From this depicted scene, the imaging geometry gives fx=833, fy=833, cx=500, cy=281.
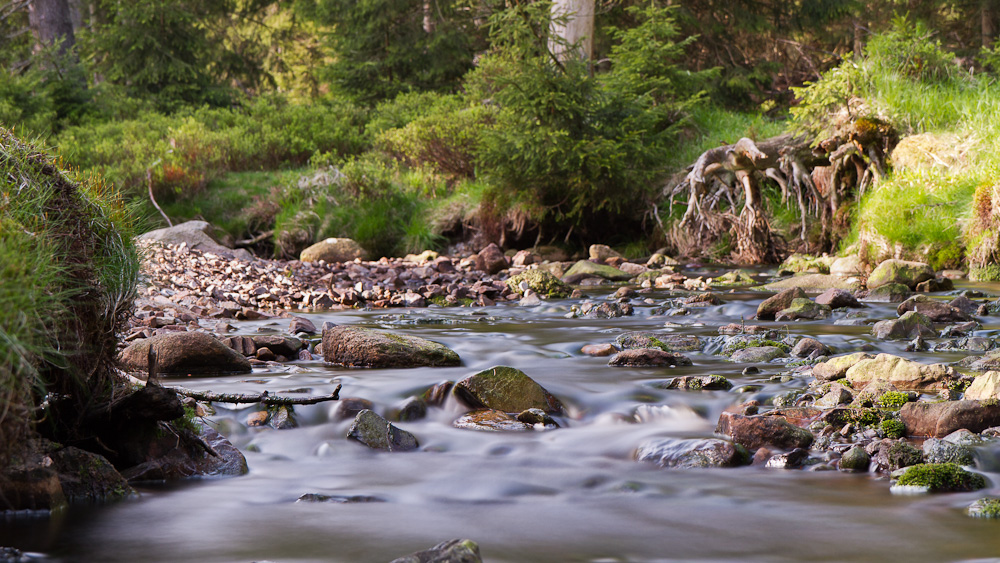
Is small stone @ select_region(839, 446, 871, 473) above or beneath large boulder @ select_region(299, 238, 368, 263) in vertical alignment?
beneath

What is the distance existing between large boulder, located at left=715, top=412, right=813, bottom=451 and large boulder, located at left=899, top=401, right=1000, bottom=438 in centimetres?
49

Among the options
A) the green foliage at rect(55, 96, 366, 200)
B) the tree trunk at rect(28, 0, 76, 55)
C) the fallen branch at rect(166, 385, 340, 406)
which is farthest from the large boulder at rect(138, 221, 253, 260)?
the tree trunk at rect(28, 0, 76, 55)

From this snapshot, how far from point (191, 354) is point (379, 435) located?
179 cm

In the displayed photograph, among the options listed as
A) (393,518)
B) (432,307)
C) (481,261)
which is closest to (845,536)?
(393,518)

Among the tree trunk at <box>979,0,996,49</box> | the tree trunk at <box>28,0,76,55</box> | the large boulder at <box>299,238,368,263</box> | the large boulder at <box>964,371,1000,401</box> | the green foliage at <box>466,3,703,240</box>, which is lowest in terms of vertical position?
the large boulder at <box>964,371,1000,401</box>

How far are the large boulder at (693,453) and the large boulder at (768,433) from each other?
0.32ft

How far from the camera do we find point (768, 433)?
3797mm

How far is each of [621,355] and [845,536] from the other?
9.36 ft

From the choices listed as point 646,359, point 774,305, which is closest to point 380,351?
point 646,359

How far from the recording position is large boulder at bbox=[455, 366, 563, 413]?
4570 mm

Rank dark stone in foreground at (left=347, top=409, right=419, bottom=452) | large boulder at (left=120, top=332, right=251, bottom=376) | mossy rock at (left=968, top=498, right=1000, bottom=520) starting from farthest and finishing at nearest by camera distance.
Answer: large boulder at (left=120, top=332, right=251, bottom=376) < dark stone in foreground at (left=347, top=409, right=419, bottom=452) < mossy rock at (left=968, top=498, right=1000, bottom=520)

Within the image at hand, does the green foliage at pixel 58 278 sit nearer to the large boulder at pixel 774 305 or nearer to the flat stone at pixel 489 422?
the flat stone at pixel 489 422

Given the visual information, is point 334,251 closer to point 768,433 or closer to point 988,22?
point 768,433

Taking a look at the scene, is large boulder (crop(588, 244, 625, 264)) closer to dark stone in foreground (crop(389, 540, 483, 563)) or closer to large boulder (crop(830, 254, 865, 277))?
large boulder (crop(830, 254, 865, 277))
